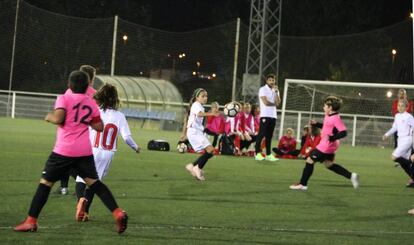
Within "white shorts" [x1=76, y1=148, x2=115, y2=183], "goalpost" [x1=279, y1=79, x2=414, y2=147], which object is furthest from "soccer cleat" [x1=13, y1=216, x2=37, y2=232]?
"goalpost" [x1=279, y1=79, x2=414, y2=147]

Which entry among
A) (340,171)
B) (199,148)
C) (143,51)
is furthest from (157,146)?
(143,51)

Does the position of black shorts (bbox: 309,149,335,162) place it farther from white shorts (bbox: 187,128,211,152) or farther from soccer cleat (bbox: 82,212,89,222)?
soccer cleat (bbox: 82,212,89,222)

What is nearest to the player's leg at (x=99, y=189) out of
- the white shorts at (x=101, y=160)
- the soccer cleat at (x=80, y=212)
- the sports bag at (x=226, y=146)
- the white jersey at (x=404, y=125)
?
the soccer cleat at (x=80, y=212)

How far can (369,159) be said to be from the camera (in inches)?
934

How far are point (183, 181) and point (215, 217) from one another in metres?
4.22

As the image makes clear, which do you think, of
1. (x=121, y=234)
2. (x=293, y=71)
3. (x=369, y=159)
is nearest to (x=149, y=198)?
(x=121, y=234)

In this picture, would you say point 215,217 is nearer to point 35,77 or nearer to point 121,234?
point 121,234

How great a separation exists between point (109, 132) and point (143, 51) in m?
34.4

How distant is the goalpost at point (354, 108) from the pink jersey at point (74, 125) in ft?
80.0

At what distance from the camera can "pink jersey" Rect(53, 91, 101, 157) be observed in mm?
7992

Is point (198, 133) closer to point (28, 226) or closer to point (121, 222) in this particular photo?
point (121, 222)

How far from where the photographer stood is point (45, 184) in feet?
26.4

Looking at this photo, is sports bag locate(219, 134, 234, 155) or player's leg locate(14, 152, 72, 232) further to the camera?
sports bag locate(219, 134, 234, 155)

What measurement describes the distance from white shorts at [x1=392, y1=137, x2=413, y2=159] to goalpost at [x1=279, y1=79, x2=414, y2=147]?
16511mm
